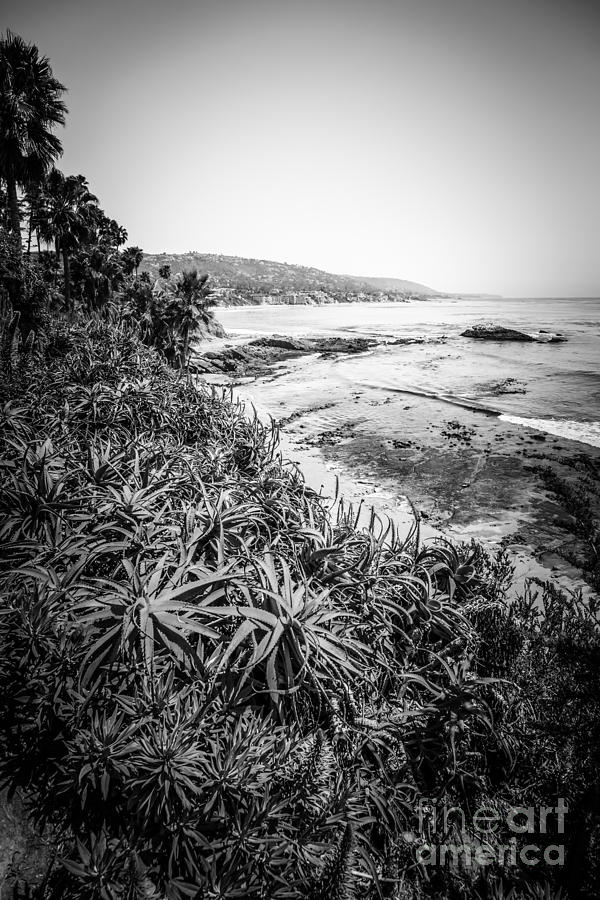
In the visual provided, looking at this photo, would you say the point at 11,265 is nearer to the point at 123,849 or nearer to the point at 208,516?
the point at 208,516

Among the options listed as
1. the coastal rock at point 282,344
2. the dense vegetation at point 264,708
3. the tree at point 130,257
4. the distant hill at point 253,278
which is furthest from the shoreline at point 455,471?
the distant hill at point 253,278

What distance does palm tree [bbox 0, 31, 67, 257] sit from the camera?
19922 millimetres

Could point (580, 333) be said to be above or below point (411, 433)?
above

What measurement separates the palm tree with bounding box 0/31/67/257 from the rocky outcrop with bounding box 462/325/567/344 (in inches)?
1590

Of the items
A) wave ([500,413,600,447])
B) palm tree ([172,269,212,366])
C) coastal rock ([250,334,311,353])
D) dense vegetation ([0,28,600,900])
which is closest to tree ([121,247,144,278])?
coastal rock ([250,334,311,353])

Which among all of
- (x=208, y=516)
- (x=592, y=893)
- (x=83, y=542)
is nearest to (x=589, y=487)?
(x=592, y=893)

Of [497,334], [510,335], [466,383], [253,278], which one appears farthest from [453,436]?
[253,278]

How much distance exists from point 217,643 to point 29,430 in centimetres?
401

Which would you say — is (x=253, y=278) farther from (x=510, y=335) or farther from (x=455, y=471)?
(x=455, y=471)

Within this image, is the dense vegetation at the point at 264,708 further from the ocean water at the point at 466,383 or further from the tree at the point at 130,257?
the tree at the point at 130,257

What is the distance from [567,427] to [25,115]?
31.9 meters

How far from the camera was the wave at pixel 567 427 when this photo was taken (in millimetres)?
14773

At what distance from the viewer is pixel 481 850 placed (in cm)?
252

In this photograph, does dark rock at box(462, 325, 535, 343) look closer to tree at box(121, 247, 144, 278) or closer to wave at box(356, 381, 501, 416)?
wave at box(356, 381, 501, 416)
